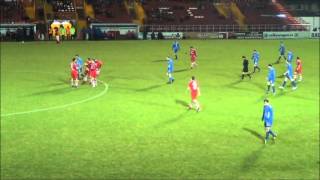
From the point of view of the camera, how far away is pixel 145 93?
24469 millimetres

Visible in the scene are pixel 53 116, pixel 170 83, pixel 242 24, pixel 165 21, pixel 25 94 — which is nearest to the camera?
pixel 165 21

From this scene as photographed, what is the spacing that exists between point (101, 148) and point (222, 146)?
Answer: 3.83 metres

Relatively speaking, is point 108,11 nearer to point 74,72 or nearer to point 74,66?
point 74,66

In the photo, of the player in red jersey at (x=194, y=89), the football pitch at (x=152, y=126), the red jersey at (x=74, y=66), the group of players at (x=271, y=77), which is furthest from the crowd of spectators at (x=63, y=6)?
the red jersey at (x=74, y=66)

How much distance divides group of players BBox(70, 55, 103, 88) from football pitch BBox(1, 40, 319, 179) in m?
0.57

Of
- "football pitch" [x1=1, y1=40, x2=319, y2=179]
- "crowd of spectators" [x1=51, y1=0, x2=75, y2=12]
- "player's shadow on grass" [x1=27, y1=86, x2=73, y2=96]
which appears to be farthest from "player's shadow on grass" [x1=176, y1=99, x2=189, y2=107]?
"crowd of spectators" [x1=51, y1=0, x2=75, y2=12]

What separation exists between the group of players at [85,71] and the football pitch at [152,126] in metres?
0.57

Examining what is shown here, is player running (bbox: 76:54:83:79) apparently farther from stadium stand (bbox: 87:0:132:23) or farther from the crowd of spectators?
the crowd of spectators

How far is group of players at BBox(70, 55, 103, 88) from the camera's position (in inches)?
938

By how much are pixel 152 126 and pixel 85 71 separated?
1089 cm

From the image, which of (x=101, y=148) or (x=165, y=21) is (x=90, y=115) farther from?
(x=165, y=21)

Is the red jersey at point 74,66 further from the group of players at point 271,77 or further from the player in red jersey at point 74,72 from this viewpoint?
the group of players at point 271,77

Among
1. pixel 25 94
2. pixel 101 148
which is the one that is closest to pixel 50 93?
pixel 25 94

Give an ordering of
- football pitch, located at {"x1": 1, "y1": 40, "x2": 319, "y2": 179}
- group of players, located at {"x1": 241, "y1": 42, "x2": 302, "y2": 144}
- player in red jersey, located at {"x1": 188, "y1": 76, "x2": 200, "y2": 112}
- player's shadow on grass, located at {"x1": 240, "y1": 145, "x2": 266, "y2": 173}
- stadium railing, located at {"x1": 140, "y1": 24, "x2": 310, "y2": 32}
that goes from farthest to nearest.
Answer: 1. player in red jersey, located at {"x1": 188, "y1": 76, "x2": 200, "y2": 112}
2. group of players, located at {"x1": 241, "y1": 42, "x2": 302, "y2": 144}
3. player's shadow on grass, located at {"x1": 240, "y1": 145, "x2": 266, "y2": 173}
4. football pitch, located at {"x1": 1, "y1": 40, "x2": 319, "y2": 179}
5. stadium railing, located at {"x1": 140, "y1": 24, "x2": 310, "y2": 32}
